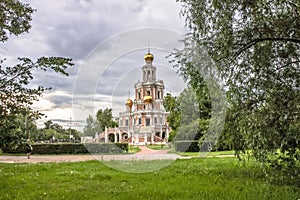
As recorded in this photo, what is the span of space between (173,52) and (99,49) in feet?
6.63

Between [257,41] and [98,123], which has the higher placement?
[257,41]

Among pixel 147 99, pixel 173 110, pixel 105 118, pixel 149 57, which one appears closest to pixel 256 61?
pixel 149 57

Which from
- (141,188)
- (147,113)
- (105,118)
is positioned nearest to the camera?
(141,188)

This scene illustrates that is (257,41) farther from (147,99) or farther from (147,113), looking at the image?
(147,99)

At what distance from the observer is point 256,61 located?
7.12 m

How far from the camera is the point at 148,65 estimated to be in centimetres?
929

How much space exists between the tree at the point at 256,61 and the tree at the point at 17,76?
3.51 m

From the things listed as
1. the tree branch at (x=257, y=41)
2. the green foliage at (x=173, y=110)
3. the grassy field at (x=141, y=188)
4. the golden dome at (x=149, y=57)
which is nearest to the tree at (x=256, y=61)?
the tree branch at (x=257, y=41)

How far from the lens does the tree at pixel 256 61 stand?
620 centimetres

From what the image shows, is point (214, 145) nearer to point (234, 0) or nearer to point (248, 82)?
point (248, 82)

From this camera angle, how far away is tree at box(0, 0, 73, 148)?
4.39 metres

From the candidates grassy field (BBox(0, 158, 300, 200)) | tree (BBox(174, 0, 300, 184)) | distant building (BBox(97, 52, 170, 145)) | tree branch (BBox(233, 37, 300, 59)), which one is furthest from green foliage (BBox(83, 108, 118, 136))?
tree branch (BBox(233, 37, 300, 59))

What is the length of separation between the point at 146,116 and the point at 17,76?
8.10 metres

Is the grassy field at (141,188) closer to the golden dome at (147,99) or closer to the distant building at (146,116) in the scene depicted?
the distant building at (146,116)
